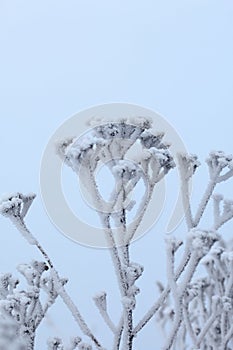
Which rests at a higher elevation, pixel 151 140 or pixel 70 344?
pixel 151 140

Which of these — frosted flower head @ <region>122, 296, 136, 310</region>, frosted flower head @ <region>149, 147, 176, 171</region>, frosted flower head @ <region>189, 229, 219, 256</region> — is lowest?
frosted flower head @ <region>122, 296, 136, 310</region>

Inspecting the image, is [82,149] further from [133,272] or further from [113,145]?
[133,272]

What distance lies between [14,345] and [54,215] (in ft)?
0.86

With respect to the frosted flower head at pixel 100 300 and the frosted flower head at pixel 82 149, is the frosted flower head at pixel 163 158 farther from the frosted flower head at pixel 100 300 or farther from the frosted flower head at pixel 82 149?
the frosted flower head at pixel 100 300

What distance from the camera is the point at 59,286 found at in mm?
833

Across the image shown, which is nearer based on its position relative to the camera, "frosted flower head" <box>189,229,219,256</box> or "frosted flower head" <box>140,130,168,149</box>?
"frosted flower head" <box>189,229,219,256</box>

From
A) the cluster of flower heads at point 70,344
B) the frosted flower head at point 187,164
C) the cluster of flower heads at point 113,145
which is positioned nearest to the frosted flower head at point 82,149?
the cluster of flower heads at point 113,145

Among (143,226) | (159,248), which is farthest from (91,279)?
(143,226)

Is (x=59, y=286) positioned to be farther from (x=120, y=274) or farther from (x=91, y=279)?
(x=91, y=279)

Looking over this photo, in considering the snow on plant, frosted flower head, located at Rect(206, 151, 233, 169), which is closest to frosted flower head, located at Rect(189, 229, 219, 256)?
the snow on plant

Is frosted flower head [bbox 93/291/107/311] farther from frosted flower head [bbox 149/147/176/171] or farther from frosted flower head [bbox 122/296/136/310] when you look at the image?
frosted flower head [bbox 149/147/176/171]

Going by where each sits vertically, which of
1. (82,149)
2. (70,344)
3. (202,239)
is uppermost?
(82,149)

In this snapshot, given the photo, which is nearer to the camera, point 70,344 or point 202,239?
point 202,239

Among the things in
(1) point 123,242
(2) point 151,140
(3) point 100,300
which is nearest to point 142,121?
(2) point 151,140
